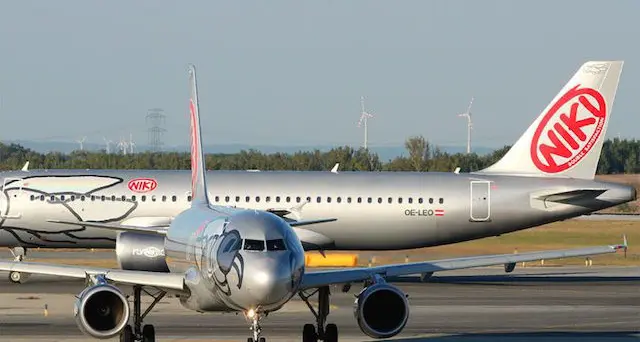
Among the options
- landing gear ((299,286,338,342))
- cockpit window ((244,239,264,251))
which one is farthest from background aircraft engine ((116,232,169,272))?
cockpit window ((244,239,264,251))

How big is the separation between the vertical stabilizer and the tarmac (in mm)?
4134

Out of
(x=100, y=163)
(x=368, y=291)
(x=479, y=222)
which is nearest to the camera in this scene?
(x=368, y=291)

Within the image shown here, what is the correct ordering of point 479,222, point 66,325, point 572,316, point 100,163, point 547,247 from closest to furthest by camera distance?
point 66,325, point 572,316, point 479,222, point 547,247, point 100,163

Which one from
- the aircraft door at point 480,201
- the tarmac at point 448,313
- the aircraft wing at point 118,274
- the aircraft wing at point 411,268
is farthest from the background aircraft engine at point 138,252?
the aircraft door at point 480,201

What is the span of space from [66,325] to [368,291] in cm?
1030

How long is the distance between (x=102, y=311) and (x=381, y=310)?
538 centimetres

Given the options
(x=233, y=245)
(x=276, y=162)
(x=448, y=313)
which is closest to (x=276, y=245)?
(x=233, y=245)

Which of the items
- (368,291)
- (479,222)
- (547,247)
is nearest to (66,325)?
(368,291)

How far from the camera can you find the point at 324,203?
50656mm

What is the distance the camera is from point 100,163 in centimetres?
11162

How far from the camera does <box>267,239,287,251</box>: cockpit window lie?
933 inches

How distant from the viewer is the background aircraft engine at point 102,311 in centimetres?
2600

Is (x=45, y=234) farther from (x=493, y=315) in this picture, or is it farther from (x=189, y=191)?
(x=493, y=315)

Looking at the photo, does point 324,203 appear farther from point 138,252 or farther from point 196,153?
point 196,153
